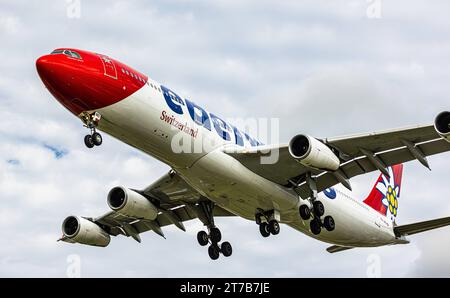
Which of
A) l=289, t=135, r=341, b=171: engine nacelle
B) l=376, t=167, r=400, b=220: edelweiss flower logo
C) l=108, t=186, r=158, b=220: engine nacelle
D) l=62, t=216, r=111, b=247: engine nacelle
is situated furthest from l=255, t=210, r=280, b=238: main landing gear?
l=376, t=167, r=400, b=220: edelweiss flower logo

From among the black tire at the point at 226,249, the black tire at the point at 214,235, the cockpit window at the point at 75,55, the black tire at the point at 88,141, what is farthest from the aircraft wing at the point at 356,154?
the cockpit window at the point at 75,55

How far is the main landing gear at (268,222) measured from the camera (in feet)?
108

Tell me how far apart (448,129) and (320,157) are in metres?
4.99

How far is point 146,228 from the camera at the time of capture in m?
39.1

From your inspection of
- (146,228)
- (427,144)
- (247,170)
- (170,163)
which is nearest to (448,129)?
(427,144)

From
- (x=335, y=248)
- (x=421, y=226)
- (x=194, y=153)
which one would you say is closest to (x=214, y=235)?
(x=194, y=153)

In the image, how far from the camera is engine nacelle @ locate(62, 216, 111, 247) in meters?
37.6

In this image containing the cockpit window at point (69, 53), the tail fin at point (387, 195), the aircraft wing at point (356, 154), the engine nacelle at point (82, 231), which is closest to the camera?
the cockpit window at point (69, 53)

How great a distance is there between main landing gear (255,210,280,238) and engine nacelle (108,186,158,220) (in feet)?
16.6

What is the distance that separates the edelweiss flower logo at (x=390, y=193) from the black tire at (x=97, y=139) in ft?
62.6

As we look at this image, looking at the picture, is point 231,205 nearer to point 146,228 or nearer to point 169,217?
point 169,217

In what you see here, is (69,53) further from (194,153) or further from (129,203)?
(129,203)

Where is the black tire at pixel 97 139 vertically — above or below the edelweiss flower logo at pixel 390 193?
below

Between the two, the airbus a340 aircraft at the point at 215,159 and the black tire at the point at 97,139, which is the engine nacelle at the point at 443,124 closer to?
the airbus a340 aircraft at the point at 215,159
